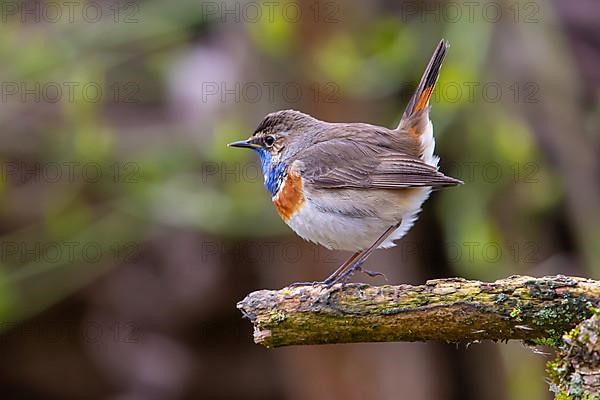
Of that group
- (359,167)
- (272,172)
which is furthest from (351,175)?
(272,172)

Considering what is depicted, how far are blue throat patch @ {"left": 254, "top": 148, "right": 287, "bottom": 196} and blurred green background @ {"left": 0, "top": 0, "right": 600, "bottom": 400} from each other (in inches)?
44.8

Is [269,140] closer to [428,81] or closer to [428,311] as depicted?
[428,81]

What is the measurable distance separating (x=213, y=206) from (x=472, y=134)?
6.61 feet

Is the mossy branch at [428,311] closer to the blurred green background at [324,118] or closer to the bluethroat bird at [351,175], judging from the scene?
the bluethroat bird at [351,175]

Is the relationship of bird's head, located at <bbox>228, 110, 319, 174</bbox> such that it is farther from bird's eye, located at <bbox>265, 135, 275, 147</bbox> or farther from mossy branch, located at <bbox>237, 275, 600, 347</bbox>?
mossy branch, located at <bbox>237, 275, 600, 347</bbox>

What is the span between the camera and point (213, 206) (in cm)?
676

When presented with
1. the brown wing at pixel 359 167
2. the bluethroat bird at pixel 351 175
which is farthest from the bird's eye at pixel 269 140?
the brown wing at pixel 359 167

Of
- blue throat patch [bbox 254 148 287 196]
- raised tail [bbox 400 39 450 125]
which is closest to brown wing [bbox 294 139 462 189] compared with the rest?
blue throat patch [bbox 254 148 287 196]

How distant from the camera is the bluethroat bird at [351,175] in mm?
4676

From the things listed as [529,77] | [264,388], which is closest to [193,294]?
[264,388]

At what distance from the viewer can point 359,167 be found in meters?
4.91

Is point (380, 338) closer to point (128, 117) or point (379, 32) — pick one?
point (379, 32)

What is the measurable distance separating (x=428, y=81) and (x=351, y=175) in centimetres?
81

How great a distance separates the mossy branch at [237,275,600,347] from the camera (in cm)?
300
